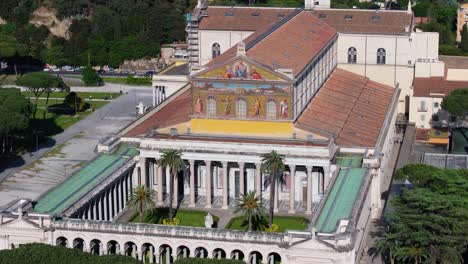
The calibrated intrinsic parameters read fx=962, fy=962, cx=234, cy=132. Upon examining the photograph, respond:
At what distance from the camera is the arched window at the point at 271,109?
326ft

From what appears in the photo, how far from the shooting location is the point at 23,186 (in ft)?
365

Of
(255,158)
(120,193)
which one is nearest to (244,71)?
(255,158)

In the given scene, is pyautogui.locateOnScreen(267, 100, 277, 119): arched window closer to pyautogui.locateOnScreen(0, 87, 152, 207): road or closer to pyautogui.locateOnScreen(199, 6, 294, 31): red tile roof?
pyautogui.locateOnScreen(0, 87, 152, 207): road

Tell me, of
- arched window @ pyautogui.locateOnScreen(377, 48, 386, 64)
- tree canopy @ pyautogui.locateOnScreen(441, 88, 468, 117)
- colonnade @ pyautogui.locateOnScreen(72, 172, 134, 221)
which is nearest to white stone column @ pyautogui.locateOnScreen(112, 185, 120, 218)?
colonnade @ pyautogui.locateOnScreen(72, 172, 134, 221)

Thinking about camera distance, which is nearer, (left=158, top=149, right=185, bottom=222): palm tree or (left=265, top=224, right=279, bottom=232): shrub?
(left=265, top=224, right=279, bottom=232): shrub

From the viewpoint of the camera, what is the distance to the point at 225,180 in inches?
3890

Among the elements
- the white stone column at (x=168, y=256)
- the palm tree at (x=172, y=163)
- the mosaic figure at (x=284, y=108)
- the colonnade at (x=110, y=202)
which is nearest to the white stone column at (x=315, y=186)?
the mosaic figure at (x=284, y=108)

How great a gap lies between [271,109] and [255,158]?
581 centimetres

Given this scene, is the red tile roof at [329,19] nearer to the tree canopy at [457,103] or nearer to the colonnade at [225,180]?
the tree canopy at [457,103]

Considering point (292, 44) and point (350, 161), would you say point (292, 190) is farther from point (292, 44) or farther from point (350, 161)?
point (292, 44)

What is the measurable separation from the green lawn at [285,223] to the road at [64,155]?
82.3ft

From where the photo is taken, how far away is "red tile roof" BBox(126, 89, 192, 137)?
105069mm

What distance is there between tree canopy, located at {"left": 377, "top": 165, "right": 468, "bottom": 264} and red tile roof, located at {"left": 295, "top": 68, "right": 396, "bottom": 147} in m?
17.8

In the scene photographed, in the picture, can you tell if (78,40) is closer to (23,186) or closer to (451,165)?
(23,186)
